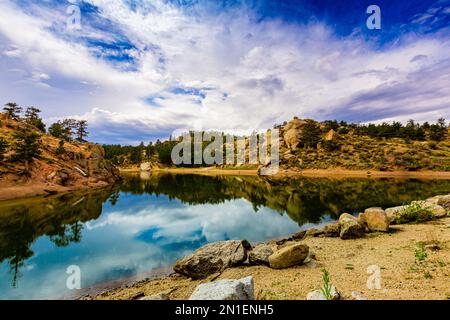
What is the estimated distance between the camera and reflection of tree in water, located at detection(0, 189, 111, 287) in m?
18.2

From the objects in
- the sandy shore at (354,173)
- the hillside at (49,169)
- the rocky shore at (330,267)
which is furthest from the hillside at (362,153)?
the rocky shore at (330,267)

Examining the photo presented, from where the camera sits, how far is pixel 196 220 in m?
29.1

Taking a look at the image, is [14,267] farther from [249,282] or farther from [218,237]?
[249,282]

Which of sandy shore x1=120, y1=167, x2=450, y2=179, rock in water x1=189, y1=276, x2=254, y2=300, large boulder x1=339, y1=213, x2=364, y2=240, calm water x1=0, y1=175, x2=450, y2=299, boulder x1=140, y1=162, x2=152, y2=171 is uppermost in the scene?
boulder x1=140, y1=162, x2=152, y2=171

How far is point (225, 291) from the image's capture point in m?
6.70

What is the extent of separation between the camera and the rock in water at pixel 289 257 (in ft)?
40.1

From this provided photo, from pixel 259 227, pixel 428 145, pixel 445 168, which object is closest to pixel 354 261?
pixel 259 227

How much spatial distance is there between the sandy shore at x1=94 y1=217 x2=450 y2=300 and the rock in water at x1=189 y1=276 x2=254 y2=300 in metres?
2.06

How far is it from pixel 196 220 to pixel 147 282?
1570cm

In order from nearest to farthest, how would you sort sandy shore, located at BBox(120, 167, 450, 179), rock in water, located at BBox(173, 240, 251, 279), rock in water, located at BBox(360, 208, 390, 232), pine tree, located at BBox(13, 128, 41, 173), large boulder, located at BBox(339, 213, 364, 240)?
rock in water, located at BBox(173, 240, 251, 279) < large boulder, located at BBox(339, 213, 364, 240) < rock in water, located at BBox(360, 208, 390, 232) < pine tree, located at BBox(13, 128, 41, 173) < sandy shore, located at BBox(120, 167, 450, 179)

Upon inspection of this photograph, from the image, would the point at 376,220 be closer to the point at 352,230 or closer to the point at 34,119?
the point at 352,230

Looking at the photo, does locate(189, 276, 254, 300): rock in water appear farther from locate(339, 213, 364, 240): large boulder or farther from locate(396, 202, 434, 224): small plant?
locate(396, 202, 434, 224): small plant

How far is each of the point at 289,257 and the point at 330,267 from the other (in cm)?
188

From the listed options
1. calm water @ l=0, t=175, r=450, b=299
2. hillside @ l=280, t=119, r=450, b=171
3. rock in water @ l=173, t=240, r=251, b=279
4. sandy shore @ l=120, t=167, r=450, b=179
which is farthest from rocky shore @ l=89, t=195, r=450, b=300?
hillside @ l=280, t=119, r=450, b=171
